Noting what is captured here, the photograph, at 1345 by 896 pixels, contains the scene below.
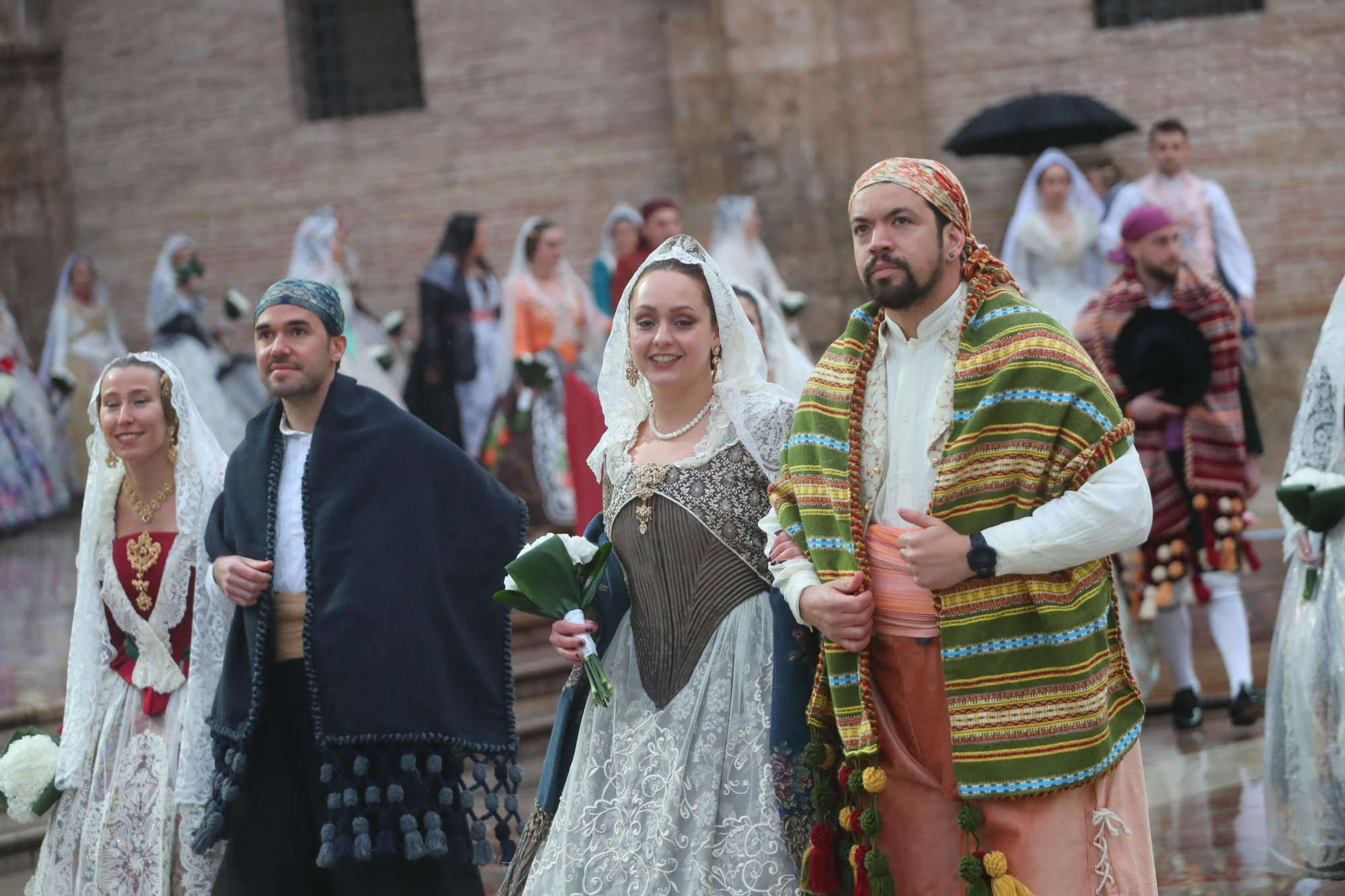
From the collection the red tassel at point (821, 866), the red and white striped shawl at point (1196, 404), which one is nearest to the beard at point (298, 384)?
the red tassel at point (821, 866)

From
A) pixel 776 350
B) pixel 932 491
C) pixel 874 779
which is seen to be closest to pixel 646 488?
pixel 932 491

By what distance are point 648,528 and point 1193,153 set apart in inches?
422

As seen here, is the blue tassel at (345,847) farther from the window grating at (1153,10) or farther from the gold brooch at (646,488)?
the window grating at (1153,10)

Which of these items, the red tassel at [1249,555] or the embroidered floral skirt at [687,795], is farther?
the red tassel at [1249,555]

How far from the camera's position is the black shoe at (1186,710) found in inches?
268

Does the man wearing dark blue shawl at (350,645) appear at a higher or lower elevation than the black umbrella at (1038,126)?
lower

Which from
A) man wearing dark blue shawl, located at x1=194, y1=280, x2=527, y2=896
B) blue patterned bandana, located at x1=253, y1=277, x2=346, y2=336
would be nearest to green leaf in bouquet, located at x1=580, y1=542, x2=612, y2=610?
man wearing dark blue shawl, located at x1=194, y1=280, x2=527, y2=896

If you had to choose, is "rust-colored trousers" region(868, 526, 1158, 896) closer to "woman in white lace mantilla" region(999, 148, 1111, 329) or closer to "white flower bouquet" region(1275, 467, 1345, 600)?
"white flower bouquet" region(1275, 467, 1345, 600)

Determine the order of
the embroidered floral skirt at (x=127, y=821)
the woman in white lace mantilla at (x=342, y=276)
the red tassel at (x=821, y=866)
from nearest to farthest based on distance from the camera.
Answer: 1. the red tassel at (x=821, y=866)
2. the embroidered floral skirt at (x=127, y=821)
3. the woman in white lace mantilla at (x=342, y=276)

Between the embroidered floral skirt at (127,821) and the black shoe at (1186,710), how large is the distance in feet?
13.2

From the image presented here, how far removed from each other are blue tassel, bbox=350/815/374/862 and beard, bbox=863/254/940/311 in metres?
1.87

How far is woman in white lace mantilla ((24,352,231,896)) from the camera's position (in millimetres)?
4520

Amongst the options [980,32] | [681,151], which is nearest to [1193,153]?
[980,32]

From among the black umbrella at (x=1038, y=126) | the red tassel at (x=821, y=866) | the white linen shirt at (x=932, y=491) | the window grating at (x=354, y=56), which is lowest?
the red tassel at (x=821, y=866)
